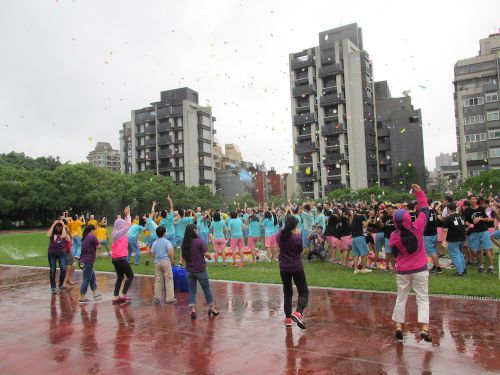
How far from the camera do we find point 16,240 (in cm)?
3050

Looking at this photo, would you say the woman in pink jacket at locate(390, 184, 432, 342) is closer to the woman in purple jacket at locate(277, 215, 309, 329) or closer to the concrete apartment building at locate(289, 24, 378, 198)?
the woman in purple jacket at locate(277, 215, 309, 329)

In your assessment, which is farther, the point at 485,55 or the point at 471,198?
the point at 485,55

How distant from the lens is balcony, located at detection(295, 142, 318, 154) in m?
63.0

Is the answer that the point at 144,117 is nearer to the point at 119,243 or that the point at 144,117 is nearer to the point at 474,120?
the point at 474,120

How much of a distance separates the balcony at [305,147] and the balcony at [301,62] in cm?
1176

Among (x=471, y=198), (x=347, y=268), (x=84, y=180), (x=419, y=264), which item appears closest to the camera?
(x=419, y=264)

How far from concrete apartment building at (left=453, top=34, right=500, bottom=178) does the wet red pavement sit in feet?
191

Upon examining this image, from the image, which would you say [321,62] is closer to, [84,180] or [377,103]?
[377,103]

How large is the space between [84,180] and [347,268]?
139ft

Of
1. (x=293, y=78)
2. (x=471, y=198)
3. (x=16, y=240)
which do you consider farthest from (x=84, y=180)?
(x=471, y=198)

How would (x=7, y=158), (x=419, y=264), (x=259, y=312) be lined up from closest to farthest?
(x=419, y=264)
(x=259, y=312)
(x=7, y=158)

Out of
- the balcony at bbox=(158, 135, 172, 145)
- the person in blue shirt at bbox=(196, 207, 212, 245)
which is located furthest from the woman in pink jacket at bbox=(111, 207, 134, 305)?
the balcony at bbox=(158, 135, 172, 145)

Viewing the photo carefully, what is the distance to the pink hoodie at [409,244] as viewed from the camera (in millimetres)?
5930

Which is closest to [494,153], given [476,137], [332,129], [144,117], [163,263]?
[476,137]
